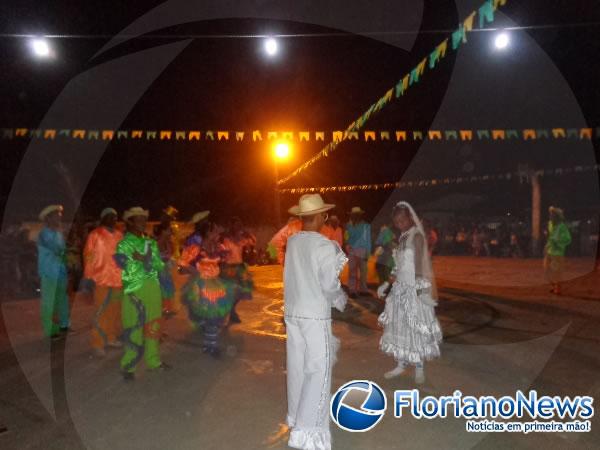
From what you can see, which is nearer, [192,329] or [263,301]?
[192,329]

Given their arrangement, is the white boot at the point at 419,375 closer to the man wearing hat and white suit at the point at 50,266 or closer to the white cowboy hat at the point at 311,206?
the white cowboy hat at the point at 311,206

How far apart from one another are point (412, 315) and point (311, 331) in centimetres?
168

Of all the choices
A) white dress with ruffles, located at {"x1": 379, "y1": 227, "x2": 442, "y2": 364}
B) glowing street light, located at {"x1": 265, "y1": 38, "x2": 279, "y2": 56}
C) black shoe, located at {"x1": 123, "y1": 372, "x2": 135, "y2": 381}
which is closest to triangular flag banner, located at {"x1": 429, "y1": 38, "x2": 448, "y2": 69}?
glowing street light, located at {"x1": 265, "y1": 38, "x2": 279, "y2": 56}

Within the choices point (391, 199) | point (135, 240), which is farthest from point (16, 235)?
point (391, 199)

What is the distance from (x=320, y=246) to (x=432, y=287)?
6.37 feet

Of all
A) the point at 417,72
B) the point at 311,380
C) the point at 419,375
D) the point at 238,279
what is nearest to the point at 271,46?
the point at 417,72

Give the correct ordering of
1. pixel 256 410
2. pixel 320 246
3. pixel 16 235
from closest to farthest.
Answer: pixel 320 246
pixel 256 410
pixel 16 235

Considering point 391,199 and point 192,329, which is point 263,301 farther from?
point 391,199

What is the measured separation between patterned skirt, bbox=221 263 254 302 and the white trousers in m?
3.57

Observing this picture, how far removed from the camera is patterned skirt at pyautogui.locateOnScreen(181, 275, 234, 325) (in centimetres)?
661

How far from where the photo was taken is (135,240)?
5.48 meters

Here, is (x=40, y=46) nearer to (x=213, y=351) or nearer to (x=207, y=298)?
(x=207, y=298)

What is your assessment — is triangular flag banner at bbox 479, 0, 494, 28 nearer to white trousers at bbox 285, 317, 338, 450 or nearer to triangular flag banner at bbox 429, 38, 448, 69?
triangular flag banner at bbox 429, 38, 448, 69

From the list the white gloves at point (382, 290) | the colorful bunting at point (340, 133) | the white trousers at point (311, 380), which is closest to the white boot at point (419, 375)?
the white gloves at point (382, 290)
